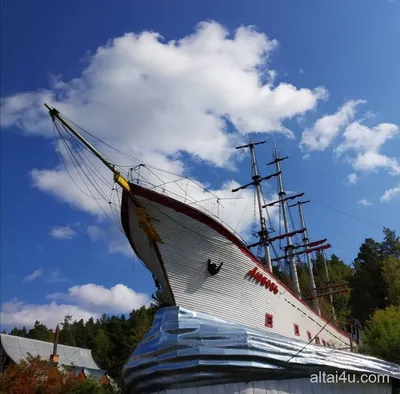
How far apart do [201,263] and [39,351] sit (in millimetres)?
31814

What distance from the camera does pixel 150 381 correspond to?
9.98 m

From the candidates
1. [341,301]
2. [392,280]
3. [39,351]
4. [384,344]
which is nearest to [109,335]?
[39,351]

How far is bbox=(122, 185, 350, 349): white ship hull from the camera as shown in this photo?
13.0 m

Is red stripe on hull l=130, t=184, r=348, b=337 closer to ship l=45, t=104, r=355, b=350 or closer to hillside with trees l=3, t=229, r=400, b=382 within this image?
ship l=45, t=104, r=355, b=350

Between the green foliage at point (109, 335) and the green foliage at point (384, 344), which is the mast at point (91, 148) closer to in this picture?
the green foliage at point (384, 344)

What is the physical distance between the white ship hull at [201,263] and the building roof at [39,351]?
85.1ft

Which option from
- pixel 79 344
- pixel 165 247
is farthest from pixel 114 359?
pixel 165 247

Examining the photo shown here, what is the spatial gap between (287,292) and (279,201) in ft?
61.7

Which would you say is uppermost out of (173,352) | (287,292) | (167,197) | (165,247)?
(167,197)

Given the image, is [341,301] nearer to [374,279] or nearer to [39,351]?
[374,279]

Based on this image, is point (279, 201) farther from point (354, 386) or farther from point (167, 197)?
point (354, 386)

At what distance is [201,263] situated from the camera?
13.4 meters

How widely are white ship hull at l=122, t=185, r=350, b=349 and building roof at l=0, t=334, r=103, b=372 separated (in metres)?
26.0

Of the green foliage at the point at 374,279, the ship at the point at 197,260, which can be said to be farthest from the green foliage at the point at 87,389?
the green foliage at the point at 374,279
